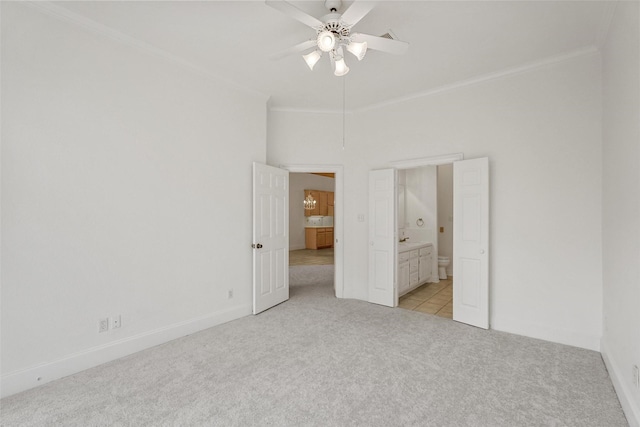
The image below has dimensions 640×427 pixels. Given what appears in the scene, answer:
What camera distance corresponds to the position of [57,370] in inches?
97.8

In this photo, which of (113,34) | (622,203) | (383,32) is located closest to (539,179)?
(622,203)

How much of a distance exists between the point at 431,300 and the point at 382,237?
4.39 feet

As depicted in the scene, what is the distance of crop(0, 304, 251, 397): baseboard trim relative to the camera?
7.54 ft

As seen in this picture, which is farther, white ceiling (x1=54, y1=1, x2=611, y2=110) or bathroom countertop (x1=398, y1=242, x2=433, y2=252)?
bathroom countertop (x1=398, y1=242, x2=433, y2=252)

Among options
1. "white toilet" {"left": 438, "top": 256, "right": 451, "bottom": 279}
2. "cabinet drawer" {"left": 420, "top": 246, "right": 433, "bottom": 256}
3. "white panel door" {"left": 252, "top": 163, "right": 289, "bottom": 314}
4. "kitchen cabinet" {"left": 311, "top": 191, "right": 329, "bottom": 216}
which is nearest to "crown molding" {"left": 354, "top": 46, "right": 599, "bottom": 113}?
"white panel door" {"left": 252, "top": 163, "right": 289, "bottom": 314}

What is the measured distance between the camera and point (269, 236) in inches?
169

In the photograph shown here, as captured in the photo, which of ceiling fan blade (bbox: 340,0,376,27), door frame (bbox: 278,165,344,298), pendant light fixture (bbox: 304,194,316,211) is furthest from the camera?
pendant light fixture (bbox: 304,194,316,211)

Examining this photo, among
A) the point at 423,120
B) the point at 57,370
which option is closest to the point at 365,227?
the point at 423,120

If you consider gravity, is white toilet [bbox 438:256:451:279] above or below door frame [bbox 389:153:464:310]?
below

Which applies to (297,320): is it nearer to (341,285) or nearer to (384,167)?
(341,285)

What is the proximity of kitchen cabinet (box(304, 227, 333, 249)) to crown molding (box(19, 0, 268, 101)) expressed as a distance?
8.21m

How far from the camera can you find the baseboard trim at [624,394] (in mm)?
1856

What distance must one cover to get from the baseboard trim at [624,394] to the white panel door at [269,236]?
357 cm

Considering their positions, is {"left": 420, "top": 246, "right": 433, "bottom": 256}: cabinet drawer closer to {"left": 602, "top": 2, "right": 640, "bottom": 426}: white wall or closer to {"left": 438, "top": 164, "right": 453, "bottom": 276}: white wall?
{"left": 438, "top": 164, "right": 453, "bottom": 276}: white wall
